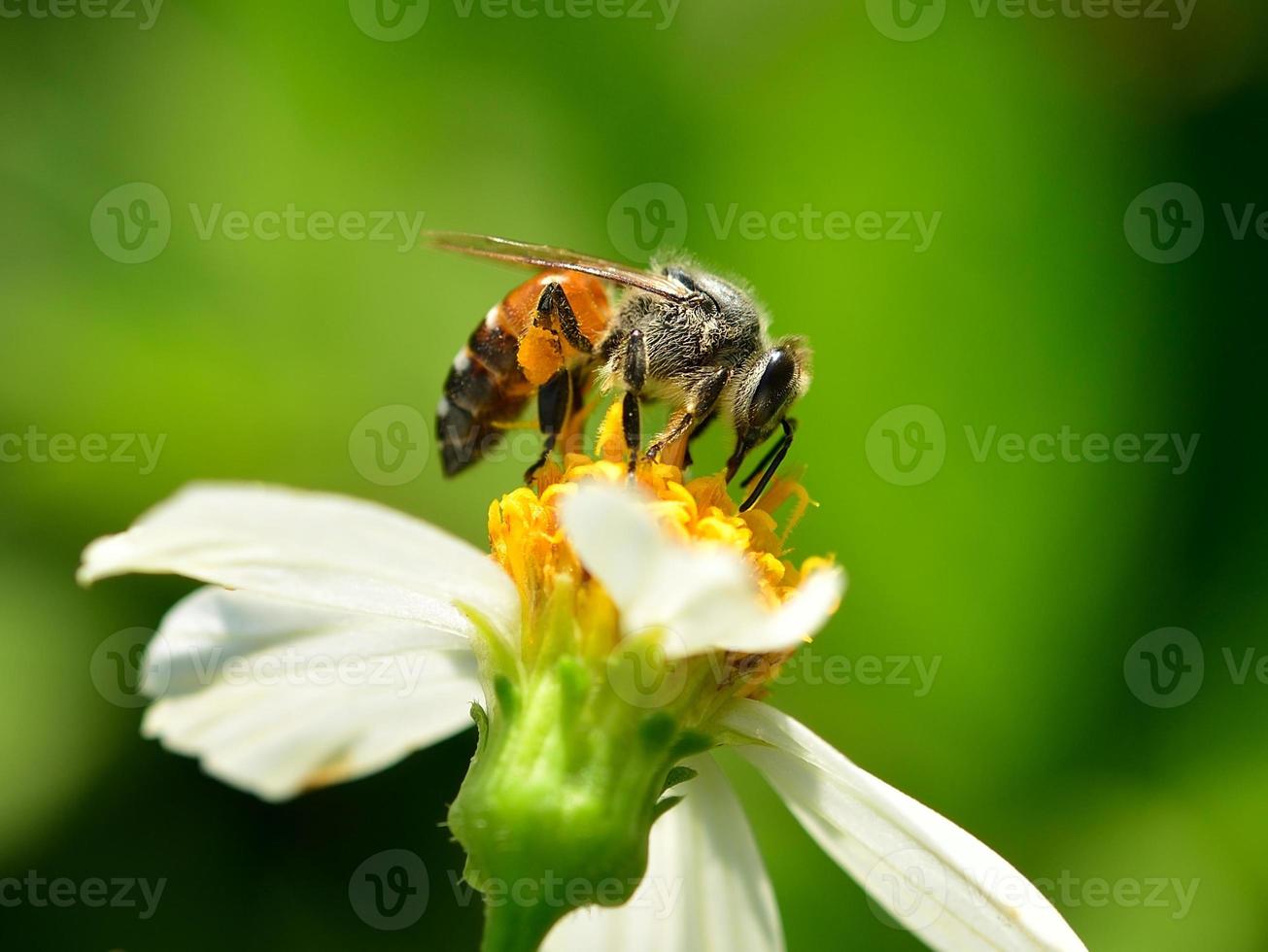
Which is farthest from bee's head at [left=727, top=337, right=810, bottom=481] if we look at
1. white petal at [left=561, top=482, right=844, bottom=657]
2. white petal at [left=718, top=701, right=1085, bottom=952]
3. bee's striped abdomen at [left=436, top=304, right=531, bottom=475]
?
white petal at [left=561, top=482, right=844, bottom=657]

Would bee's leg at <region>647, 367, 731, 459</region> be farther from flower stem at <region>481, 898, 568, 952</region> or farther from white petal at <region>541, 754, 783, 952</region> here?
flower stem at <region>481, 898, 568, 952</region>

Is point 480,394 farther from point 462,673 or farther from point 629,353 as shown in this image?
point 462,673

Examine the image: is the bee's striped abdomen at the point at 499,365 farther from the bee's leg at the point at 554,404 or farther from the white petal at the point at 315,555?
the white petal at the point at 315,555

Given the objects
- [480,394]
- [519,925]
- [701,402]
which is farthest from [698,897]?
[480,394]

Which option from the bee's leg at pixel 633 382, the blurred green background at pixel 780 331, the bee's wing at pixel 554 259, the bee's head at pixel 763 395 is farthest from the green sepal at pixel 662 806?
the blurred green background at pixel 780 331

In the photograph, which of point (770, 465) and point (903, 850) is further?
point (770, 465)
